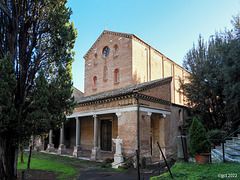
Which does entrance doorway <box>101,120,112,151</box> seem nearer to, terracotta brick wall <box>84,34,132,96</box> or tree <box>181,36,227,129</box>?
terracotta brick wall <box>84,34,132,96</box>

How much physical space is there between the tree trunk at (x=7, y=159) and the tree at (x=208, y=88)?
14041 mm

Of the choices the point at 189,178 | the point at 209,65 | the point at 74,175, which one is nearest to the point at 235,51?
the point at 209,65

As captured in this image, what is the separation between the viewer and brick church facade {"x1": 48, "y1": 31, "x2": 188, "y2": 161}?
41.0 ft

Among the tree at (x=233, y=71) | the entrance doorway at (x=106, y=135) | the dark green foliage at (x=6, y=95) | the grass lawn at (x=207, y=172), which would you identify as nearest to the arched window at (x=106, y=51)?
the entrance doorway at (x=106, y=135)

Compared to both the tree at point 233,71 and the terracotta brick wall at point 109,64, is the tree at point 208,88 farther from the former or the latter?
the terracotta brick wall at point 109,64

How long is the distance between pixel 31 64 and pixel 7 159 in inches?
181

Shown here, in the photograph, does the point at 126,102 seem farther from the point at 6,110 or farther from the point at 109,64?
the point at 109,64

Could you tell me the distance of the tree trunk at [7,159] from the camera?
7574 mm

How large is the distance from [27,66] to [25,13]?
2623mm

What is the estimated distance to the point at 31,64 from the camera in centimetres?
927

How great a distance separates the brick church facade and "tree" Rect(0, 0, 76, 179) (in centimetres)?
477

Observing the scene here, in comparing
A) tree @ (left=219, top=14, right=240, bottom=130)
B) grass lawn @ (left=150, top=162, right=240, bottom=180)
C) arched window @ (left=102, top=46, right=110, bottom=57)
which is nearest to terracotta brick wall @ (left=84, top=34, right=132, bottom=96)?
arched window @ (left=102, top=46, right=110, bottom=57)

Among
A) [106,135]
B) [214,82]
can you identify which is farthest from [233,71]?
[106,135]

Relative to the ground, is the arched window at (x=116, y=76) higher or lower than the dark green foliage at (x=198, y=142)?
higher
